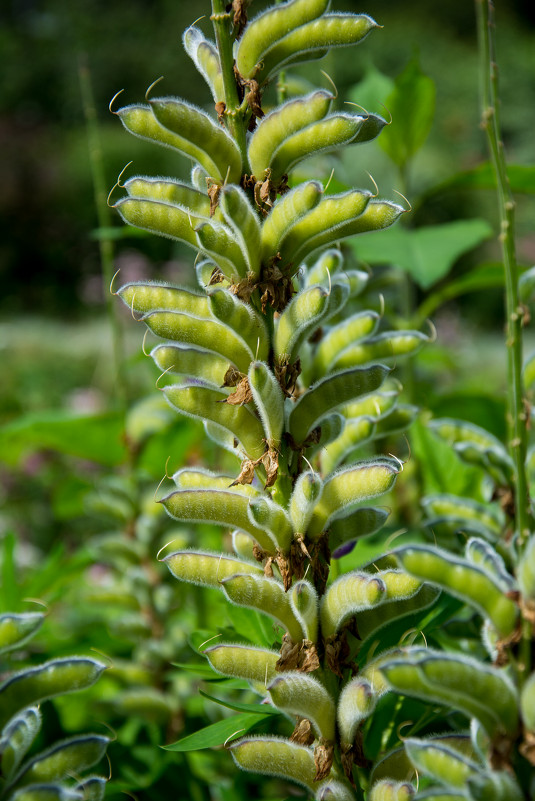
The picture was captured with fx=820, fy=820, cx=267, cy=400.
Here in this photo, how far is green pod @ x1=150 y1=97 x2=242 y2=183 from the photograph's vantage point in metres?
0.78

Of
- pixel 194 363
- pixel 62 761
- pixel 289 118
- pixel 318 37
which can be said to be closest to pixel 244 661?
pixel 62 761

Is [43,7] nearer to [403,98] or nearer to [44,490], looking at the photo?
[44,490]

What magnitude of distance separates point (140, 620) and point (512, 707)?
1.40 meters

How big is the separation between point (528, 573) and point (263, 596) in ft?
0.89

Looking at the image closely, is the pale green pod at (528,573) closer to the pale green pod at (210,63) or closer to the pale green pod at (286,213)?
the pale green pod at (286,213)

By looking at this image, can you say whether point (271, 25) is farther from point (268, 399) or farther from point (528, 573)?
point (528, 573)

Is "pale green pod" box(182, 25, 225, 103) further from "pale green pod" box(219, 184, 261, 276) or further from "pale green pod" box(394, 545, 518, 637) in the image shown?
"pale green pod" box(394, 545, 518, 637)

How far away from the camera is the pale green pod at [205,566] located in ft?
2.75

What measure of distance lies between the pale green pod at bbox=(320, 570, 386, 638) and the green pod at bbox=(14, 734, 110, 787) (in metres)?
0.23

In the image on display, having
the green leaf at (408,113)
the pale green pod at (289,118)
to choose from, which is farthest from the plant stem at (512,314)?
the green leaf at (408,113)

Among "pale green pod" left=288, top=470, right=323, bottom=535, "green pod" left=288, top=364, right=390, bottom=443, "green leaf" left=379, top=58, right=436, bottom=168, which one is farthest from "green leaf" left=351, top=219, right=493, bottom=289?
"pale green pod" left=288, top=470, right=323, bottom=535

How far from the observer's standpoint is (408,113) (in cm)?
172

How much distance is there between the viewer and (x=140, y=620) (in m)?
1.90

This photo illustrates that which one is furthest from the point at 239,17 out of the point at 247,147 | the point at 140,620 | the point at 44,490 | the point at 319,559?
the point at 44,490
